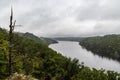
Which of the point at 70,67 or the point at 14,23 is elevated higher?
the point at 14,23

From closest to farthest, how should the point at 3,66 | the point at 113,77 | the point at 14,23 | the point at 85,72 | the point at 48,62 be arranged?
1. the point at 14,23
2. the point at 3,66
3. the point at 113,77
4. the point at 85,72
5. the point at 48,62

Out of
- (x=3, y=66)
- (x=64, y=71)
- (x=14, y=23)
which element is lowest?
(x=64, y=71)

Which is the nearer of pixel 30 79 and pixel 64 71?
pixel 30 79

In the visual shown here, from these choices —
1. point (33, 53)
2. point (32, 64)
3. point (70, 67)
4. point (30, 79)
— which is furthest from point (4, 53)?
point (33, 53)

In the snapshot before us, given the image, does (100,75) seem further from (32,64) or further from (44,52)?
(44,52)

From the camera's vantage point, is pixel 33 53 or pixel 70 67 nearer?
pixel 70 67

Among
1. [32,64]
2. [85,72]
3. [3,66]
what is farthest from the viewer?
[32,64]

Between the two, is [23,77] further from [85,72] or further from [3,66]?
[85,72]

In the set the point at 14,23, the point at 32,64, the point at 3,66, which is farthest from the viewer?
the point at 32,64

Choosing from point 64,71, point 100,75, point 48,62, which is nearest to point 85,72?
point 100,75
